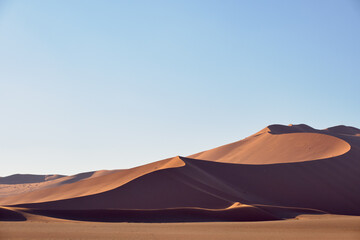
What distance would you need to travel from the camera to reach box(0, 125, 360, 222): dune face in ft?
89.4

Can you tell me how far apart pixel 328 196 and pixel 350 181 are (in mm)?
4396

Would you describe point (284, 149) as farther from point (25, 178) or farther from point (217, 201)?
point (25, 178)

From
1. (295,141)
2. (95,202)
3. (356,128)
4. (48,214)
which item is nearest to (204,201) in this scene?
(95,202)

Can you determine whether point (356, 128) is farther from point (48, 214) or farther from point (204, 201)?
point (48, 214)

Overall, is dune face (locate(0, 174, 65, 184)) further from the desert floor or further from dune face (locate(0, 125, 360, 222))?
the desert floor

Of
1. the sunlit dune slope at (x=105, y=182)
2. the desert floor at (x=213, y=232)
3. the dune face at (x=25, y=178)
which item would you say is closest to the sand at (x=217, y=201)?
the desert floor at (x=213, y=232)

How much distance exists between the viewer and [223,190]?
119ft

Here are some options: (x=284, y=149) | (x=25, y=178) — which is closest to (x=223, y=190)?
(x=284, y=149)

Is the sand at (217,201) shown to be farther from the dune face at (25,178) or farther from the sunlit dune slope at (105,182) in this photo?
the dune face at (25,178)

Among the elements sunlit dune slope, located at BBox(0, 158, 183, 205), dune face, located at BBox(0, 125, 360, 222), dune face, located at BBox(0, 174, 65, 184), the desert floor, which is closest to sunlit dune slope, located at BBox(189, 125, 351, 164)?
dune face, located at BBox(0, 125, 360, 222)

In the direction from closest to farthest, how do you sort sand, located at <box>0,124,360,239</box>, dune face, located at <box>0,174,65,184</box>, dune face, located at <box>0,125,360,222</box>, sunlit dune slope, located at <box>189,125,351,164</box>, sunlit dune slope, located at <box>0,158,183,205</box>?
sand, located at <box>0,124,360,239</box> → dune face, located at <box>0,125,360,222</box> → sunlit dune slope, located at <box>0,158,183,205</box> → sunlit dune slope, located at <box>189,125,351,164</box> → dune face, located at <box>0,174,65,184</box>

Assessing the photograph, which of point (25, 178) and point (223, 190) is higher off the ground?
point (25, 178)

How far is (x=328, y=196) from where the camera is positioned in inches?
1550

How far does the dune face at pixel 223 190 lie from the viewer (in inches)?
1072
